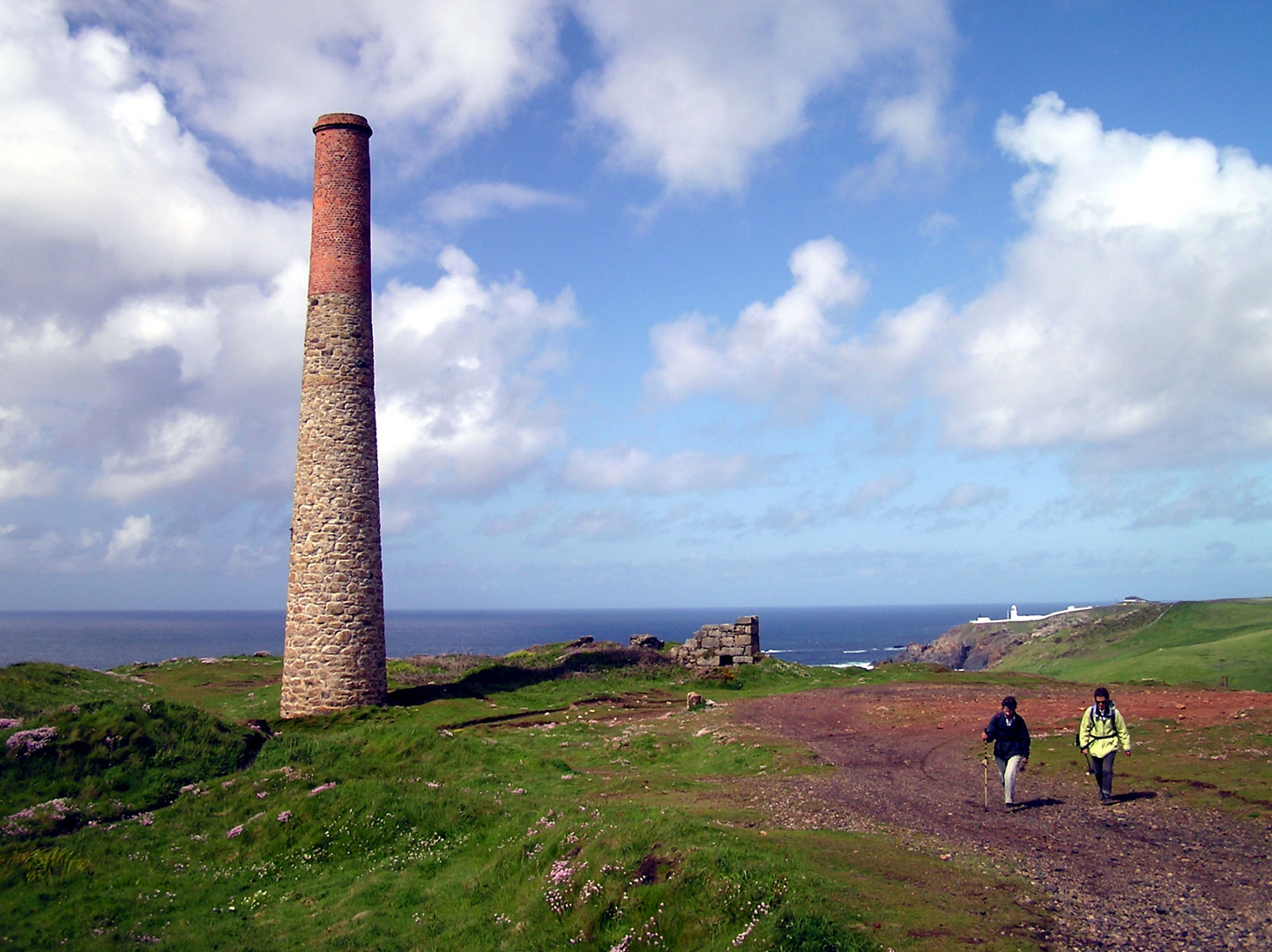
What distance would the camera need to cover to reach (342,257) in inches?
1020

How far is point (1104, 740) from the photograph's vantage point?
1424 cm

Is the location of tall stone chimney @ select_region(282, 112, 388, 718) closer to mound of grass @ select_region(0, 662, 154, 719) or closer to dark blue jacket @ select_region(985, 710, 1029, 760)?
mound of grass @ select_region(0, 662, 154, 719)

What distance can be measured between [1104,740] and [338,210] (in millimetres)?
23469

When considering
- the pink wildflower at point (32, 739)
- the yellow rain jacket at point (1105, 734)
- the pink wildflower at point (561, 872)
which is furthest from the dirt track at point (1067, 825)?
the pink wildflower at point (32, 739)

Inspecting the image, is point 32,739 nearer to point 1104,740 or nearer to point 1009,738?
point 1009,738

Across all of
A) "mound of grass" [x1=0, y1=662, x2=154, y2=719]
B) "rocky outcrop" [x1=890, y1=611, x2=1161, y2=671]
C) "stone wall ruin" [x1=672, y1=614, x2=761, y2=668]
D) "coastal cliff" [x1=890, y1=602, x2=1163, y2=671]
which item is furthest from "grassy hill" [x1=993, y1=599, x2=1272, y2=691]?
"mound of grass" [x1=0, y1=662, x2=154, y2=719]

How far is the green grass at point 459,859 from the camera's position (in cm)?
901

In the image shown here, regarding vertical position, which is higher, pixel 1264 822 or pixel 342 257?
pixel 342 257

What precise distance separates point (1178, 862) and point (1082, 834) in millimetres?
1525

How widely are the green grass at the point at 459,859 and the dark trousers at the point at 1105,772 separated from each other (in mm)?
4543

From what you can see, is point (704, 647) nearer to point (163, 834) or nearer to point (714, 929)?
point (163, 834)

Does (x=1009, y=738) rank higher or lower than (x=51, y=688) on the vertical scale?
lower

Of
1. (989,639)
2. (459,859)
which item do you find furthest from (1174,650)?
(989,639)

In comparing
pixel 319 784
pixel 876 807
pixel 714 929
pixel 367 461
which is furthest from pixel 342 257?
pixel 714 929
